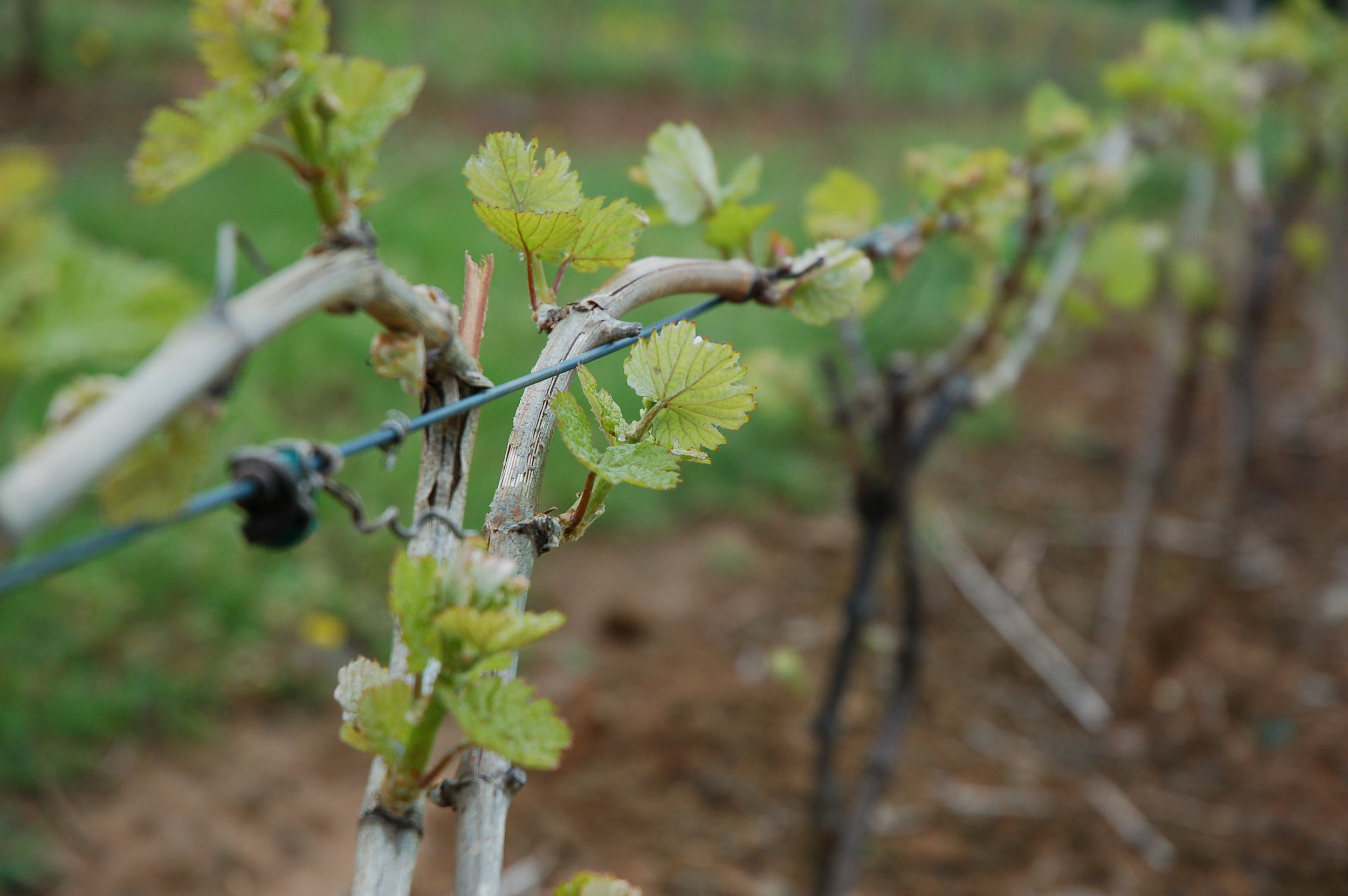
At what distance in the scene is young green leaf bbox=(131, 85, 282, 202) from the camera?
0.49 meters

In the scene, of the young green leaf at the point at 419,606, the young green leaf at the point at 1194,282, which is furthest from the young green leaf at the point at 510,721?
the young green leaf at the point at 1194,282

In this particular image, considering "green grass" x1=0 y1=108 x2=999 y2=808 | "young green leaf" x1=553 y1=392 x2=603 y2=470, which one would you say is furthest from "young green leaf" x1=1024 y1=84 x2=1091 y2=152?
"young green leaf" x1=553 y1=392 x2=603 y2=470

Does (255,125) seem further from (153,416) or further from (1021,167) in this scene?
(1021,167)

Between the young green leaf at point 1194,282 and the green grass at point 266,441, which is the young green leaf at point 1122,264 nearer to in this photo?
the green grass at point 266,441

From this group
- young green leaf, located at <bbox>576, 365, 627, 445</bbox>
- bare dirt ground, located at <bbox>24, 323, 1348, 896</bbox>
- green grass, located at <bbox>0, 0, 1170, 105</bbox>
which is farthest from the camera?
green grass, located at <bbox>0, 0, 1170, 105</bbox>

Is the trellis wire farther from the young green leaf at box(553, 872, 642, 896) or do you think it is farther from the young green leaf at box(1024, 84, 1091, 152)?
the young green leaf at box(1024, 84, 1091, 152)

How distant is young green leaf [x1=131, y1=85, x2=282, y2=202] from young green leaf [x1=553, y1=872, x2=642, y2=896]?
453mm

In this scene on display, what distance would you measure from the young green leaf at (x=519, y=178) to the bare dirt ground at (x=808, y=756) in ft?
6.21

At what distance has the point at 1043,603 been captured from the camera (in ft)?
10.9

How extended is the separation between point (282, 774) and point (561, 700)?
75 centimetres

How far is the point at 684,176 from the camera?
3.08 feet

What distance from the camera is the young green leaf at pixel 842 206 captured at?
1.26m

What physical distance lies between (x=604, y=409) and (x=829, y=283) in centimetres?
32

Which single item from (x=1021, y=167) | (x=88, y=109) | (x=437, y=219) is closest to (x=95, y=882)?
(x=1021, y=167)
